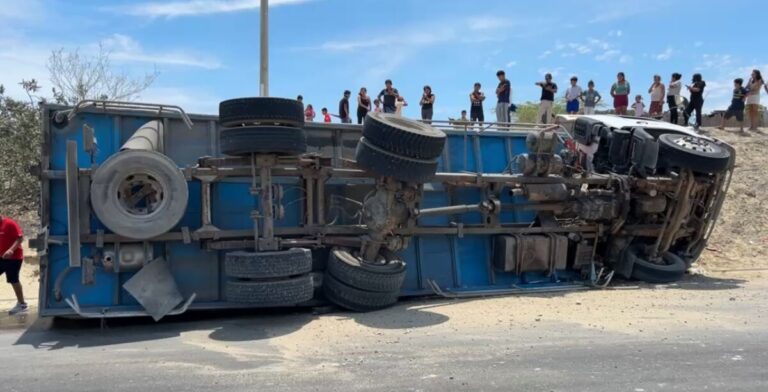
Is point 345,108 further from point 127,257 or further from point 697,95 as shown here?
point 127,257

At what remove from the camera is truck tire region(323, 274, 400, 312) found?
732 cm

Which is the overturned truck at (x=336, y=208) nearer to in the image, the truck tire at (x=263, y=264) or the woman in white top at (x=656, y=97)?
the truck tire at (x=263, y=264)

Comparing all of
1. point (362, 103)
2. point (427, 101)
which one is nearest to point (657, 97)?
point (427, 101)

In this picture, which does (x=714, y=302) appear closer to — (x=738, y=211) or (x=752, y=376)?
(x=752, y=376)

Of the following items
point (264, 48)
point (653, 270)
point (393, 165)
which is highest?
point (264, 48)

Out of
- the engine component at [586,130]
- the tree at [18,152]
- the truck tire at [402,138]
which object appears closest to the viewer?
the truck tire at [402,138]

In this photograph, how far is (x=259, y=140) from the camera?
692cm

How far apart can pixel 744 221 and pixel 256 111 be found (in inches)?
423

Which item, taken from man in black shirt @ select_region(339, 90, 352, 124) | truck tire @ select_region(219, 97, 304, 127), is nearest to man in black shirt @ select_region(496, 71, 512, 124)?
man in black shirt @ select_region(339, 90, 352, 124)

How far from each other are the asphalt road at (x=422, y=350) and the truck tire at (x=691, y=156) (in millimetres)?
2038

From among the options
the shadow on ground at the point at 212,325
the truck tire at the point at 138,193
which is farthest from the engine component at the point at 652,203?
the truck tire at the point at 138,193

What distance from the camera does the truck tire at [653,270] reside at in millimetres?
9305

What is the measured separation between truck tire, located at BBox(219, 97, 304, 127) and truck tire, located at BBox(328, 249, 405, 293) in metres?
1.67

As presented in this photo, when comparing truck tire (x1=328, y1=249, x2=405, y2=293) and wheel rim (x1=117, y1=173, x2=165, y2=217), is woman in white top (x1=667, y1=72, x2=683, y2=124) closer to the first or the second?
truck tire (x1=328, y1=249, x2=405, y2=293)
